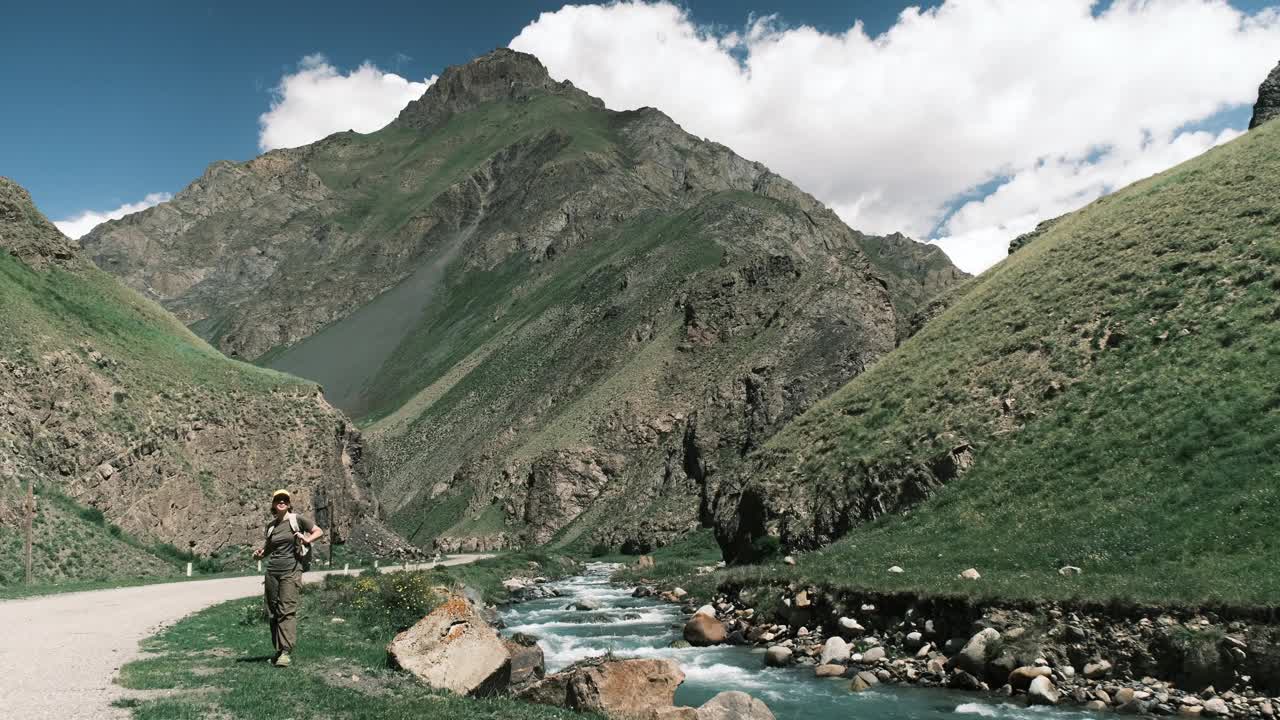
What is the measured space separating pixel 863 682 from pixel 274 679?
1419cm

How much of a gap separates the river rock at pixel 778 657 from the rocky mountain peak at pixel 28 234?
59246 mm

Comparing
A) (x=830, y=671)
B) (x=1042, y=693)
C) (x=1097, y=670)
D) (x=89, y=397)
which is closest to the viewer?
(x=1042, y=693)

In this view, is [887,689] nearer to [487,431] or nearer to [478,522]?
[478,522]

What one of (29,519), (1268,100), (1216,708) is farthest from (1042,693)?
(1268,100)

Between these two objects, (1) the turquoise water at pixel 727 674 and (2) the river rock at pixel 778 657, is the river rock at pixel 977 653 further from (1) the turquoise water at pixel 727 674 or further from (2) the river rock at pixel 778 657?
(2) the river rock at pixel 778 657

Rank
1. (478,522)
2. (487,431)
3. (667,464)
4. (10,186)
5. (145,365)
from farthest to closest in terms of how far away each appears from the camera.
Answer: (487,431) → (478,522) → (667,464) → (10,186) → (145,365)

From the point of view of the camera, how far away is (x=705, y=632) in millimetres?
26828

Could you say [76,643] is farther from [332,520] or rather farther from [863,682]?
[332,520]

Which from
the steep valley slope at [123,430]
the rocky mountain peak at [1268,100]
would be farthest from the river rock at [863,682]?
the rocky mountain peak at [1268,100]

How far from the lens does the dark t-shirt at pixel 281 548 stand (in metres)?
13.0

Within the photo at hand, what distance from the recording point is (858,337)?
76125mm

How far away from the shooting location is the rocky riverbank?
15.3m

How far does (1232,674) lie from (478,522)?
8876 centimetres

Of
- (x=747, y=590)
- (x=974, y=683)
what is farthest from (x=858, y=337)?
(x=974, y=683)
